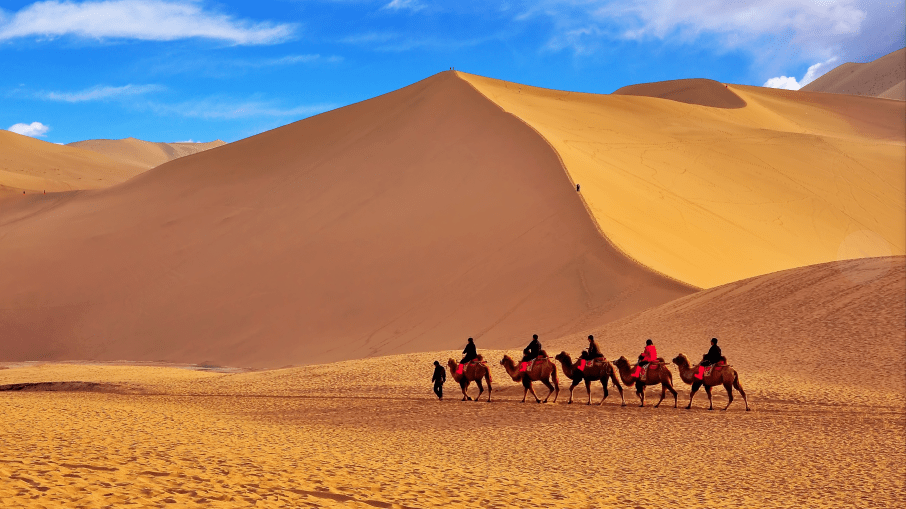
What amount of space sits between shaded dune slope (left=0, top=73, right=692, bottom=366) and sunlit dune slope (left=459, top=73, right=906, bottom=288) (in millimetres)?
2755

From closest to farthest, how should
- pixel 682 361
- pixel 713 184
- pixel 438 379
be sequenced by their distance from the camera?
1. pixel 682 361
2. pixel 438 379
3. pixel 713 184

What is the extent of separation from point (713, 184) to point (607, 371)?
3467 centimetres

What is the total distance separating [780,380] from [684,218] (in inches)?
912

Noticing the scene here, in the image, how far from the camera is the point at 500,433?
14.8 metres

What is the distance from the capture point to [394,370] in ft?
78.9

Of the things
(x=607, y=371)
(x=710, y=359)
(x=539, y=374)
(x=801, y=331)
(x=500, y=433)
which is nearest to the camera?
(x=500, y=433)

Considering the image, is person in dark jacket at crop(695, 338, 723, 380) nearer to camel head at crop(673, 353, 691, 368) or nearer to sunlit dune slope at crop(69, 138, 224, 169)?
camel head at crop(673, 353, 691, 368)

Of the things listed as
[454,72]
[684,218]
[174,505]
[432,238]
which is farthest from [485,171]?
[174,505]

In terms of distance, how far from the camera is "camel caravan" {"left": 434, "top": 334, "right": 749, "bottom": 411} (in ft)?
57.8

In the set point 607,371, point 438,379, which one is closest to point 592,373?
point 607,371

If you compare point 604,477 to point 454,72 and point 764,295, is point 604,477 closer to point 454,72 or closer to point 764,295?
point 764,295

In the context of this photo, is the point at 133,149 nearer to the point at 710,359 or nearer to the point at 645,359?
the point at 645,359

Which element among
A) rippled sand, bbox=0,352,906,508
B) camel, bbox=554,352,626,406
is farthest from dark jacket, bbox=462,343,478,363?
camel, bbox=554,352,626,406

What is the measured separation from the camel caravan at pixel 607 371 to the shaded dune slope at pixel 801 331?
2.35 m
